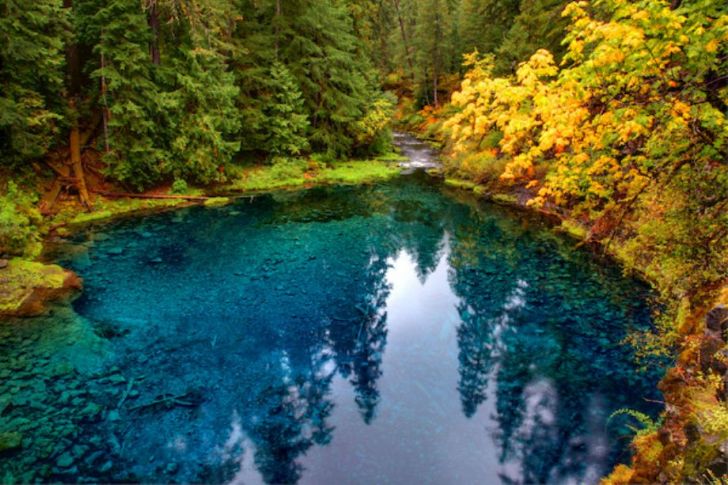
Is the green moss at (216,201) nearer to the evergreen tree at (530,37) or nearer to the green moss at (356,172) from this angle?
the green moss at (356,172)

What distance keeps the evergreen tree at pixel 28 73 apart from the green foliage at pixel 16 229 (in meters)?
1.78

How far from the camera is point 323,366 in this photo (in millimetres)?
9398

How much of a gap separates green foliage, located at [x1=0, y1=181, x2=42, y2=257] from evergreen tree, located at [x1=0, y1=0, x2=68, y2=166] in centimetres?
178

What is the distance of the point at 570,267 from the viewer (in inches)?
566

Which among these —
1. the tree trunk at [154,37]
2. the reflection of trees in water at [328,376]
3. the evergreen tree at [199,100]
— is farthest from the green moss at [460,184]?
the tree trunk at [154,37]

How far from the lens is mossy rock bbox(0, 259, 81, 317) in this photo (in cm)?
1090

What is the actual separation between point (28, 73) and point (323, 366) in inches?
625

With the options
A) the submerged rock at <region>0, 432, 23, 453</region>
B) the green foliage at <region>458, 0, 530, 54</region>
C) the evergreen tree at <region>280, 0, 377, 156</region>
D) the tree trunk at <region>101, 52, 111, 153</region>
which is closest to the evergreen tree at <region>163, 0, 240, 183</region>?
the tree trunk at <region>101, 52, 111, 153</region>

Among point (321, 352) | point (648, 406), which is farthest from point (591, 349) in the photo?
point (321, 352)

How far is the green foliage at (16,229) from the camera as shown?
1252cm

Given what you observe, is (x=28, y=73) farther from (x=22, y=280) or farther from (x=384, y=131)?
(x=384, y=131)

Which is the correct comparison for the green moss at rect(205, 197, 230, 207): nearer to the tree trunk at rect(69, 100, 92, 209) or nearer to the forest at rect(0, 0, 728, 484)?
the forest at rect(0, 0, 728, 484)

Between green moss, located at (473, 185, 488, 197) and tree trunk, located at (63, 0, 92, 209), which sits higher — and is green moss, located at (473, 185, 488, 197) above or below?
below

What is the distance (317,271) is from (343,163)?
17.5m
